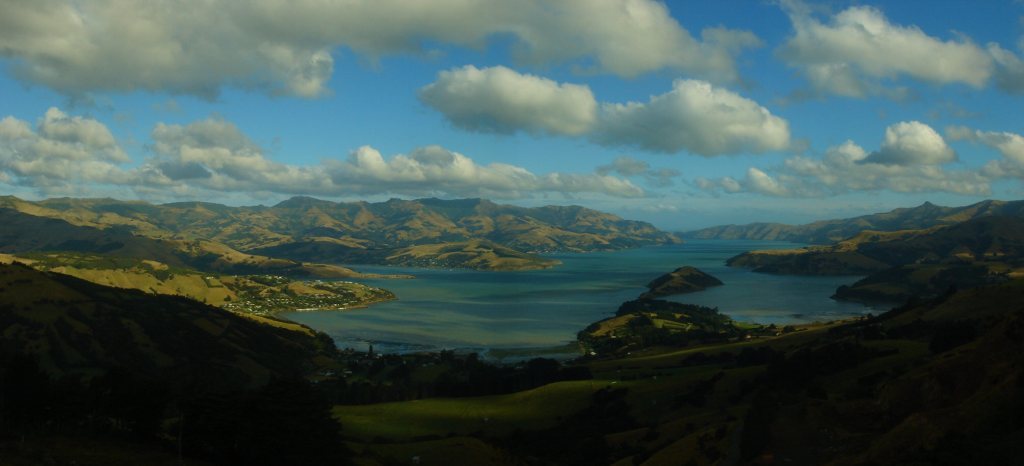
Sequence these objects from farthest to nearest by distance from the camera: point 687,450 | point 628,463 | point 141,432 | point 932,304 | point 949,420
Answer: point 932,304 < point 628,463 < point 687,450 < point 141,432 < point 949,420

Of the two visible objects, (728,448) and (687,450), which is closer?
(728,448)

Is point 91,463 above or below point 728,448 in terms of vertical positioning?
above

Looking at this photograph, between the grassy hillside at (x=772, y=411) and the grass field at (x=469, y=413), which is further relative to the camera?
the grass field at (x=469, y=413)

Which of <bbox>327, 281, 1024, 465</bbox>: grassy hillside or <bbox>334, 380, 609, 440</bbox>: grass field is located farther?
<bbox>334, 380, 609, 440</bbox>: grass field

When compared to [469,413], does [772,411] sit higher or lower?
higher

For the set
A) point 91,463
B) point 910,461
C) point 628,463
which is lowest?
point 628,463

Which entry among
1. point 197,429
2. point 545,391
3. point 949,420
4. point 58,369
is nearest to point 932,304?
point 545,391

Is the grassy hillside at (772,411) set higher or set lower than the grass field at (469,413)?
higher

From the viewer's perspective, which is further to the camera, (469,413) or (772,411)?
(469,413)

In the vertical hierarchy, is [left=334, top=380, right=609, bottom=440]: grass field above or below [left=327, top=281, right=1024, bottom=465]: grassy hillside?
below

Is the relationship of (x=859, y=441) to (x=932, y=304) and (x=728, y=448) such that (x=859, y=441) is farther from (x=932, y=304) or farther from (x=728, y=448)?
(x=932, y=304)

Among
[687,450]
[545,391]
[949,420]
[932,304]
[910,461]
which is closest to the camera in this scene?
[910,461]
